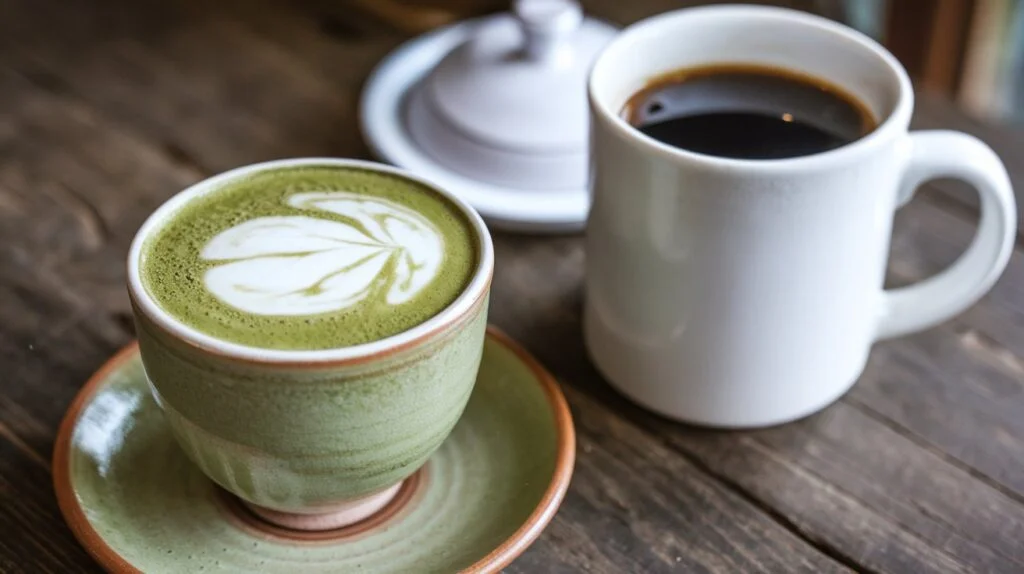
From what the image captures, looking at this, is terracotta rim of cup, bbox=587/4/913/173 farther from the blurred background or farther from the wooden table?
the blurred background

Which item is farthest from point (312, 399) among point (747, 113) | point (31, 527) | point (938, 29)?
point (938, 29)

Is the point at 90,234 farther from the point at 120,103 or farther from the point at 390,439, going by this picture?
the point at 390,439

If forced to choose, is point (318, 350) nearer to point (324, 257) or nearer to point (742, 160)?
point (324, 257)

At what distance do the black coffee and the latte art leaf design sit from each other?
15 cm

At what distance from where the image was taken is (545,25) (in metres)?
0.75

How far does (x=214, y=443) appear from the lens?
46 cm

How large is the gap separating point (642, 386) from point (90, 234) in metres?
0.36

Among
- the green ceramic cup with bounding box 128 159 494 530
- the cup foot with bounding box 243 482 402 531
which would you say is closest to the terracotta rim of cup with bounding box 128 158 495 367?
the green ceramic cup with bounding box 128 159 494 530

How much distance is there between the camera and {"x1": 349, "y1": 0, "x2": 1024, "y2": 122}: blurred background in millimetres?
955

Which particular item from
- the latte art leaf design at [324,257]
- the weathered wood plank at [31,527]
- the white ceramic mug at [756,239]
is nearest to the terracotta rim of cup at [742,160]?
the white ceramic mug at [756,239]

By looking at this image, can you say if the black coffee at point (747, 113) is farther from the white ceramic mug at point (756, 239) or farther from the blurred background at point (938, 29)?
the blurred background at point (938, 29)

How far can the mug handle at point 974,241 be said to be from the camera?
55 centimetres

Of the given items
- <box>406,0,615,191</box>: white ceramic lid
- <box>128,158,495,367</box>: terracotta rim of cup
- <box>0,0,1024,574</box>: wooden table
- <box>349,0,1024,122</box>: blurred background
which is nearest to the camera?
<box>128,158,495,367</box>: terracotta rim of cup

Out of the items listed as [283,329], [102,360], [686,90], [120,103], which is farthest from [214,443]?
[120,103]
